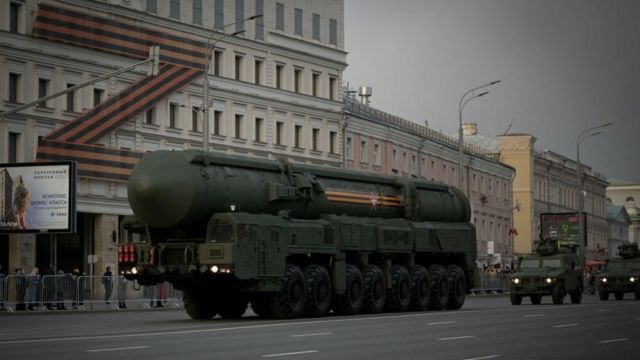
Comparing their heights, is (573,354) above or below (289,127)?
below

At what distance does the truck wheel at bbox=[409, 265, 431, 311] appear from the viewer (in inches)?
1470

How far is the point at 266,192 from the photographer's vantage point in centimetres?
3209

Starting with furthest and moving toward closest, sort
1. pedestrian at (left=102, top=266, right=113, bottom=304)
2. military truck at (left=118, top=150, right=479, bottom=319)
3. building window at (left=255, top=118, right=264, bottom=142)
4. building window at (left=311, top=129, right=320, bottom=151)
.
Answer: building window at (left=311, top=129, right=320, bottom=151), building window at (left=255, top=118, right=264, bottom=142), pedestrian at (left=102, top=266, right=113, bottom=304), military truck at (left=118, top=150, right=479, bottom=319)

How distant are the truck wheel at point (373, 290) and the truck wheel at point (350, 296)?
1.47ft

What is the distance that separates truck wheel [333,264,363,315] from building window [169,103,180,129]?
2999 cm

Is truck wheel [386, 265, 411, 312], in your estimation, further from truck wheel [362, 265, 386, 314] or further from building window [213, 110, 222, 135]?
building window [213, 110, 222, 135]

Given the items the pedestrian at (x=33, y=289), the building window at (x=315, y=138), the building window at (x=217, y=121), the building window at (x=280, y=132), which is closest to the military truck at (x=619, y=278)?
the building window at (x=217, y=121)

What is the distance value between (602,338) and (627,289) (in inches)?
1226

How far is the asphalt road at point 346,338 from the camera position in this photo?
1930 cm

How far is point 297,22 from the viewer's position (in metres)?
73.1

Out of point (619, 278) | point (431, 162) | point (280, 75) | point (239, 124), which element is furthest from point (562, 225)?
point (619, 278)

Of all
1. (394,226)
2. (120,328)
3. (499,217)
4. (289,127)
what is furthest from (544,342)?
(499,217)

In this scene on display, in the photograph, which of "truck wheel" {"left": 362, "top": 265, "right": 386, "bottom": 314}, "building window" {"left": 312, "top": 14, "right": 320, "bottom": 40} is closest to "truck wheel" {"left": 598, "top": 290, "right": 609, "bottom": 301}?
"truck wheel" {"left": 362, "top": 265, "right": 386, "bottom": 314}

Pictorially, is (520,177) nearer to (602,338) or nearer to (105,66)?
(105,66)
